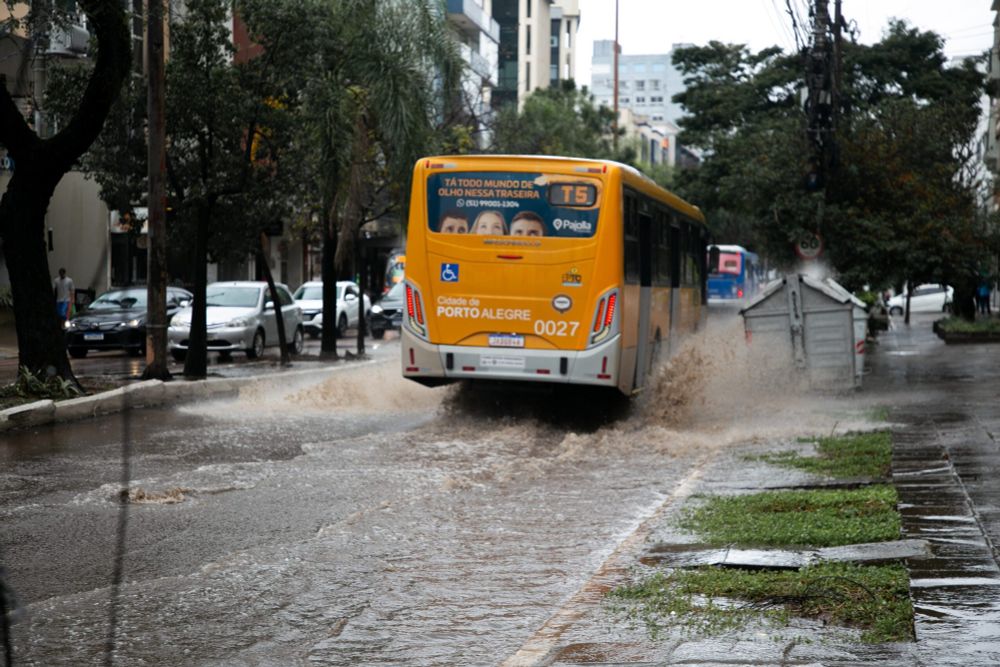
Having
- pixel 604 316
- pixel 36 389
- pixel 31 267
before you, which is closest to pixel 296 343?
pixel 31 267

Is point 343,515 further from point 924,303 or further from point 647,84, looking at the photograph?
point 647,84

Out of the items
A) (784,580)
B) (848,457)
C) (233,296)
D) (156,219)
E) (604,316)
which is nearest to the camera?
(784,580)

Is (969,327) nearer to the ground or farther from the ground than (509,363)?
nearer to the ground

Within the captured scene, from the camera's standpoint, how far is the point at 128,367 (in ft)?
85.5

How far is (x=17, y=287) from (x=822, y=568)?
12.6m

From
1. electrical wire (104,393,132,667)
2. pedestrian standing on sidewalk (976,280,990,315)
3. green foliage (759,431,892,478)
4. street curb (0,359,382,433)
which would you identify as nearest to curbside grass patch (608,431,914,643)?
green foliage (759,431,892,478)

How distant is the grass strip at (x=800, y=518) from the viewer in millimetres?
8273

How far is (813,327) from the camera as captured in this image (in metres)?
21.2

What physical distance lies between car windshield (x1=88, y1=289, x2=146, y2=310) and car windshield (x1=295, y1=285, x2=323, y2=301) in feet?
36.5

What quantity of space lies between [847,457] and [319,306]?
96.6 feet

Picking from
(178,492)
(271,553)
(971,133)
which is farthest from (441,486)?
(971,133)

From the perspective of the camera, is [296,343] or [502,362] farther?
[296,343]

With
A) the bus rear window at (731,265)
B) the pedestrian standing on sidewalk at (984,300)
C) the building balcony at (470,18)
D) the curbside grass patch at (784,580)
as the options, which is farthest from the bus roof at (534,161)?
the bus rear window at (731,265)

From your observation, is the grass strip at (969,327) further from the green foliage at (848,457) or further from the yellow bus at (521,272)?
the green foliage at (848,457)
